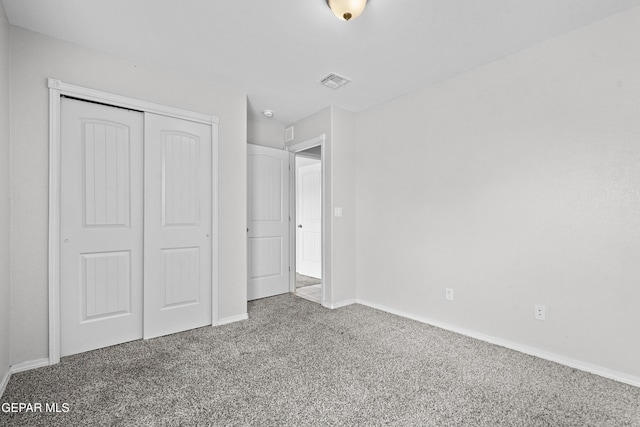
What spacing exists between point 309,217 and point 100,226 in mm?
3879

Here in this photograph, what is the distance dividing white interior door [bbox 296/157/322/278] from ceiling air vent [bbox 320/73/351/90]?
2.60 m

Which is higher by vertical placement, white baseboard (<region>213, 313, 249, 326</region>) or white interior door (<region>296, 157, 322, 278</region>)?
white interior door (<region>296, 157, 322, 278</region>)

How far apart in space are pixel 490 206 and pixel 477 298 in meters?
0.86

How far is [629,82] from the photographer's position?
207 cm

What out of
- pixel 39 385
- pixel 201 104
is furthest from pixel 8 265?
pixel 201 104

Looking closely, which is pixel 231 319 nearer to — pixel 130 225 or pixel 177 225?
pixel 177 225

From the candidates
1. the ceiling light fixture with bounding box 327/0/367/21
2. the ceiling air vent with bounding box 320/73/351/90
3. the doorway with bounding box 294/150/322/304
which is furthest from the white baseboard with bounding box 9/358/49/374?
the doorway with bounding box 294/150/322/304

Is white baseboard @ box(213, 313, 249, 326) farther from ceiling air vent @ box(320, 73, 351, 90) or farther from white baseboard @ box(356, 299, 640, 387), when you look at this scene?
ceiling air vent @ box(320, 73, 351, 90)

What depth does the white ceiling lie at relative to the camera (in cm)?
201

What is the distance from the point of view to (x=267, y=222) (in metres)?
4.34

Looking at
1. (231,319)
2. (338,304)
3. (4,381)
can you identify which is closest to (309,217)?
(338,304)

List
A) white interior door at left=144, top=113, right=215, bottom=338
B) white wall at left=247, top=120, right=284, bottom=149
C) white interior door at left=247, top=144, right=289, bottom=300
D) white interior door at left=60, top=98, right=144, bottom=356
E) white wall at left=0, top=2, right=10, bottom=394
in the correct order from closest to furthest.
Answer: white wall at left=0, top=2, right=10, bottom=394
white interior door at left=60, top=98, right=144, bottom=356
white interior door at left=144, top=113, right=215, bottom=338
white interior door at left=247, top=144, right=289, bottom=300
white wall at left=247, top=120, right=284, bottom=149

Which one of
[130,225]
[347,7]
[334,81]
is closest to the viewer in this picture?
[347,7]

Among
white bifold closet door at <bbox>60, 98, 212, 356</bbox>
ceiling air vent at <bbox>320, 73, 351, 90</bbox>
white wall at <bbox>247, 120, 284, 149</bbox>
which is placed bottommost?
white bifold closet door at <bbox>60, 98, 212, 356</bbox>
